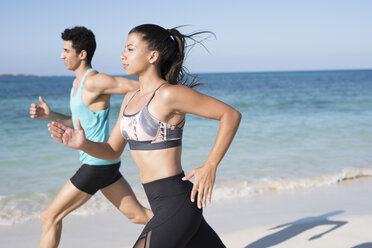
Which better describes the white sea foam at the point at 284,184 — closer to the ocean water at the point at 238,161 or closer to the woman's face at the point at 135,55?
the ocean water at the point at 238,161

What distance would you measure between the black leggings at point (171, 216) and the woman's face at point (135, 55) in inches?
25.4

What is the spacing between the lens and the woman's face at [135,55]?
2.39m

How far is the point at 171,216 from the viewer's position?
7.32ft

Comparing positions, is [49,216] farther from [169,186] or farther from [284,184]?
[284,184]

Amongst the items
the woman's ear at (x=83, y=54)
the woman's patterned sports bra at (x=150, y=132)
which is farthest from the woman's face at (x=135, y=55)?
the woman's ear at (x=83, y=54)

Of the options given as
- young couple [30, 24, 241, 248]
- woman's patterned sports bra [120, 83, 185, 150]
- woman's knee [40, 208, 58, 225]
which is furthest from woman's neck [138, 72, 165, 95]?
woman's knee [40, 208, 58, 225]

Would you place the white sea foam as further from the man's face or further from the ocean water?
the man's face

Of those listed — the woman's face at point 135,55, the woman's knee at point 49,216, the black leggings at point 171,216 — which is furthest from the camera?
the woman's knee at point 49,216

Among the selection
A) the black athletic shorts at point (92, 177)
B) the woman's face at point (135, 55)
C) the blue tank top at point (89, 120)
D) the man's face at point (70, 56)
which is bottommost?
the black athletic shorts at point (92, 177)

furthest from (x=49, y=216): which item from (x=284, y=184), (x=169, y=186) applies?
(x=284, y=184)

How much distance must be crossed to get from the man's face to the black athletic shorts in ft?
3.05

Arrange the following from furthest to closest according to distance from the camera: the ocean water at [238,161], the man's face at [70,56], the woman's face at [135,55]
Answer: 1. the ocean water at [238,161]
2. the man's face at [70,56]
3. the woman's face at [135,55]

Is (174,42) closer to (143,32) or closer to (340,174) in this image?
(143,32)

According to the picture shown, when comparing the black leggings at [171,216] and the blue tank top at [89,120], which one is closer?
the black leggings at [171,216]
